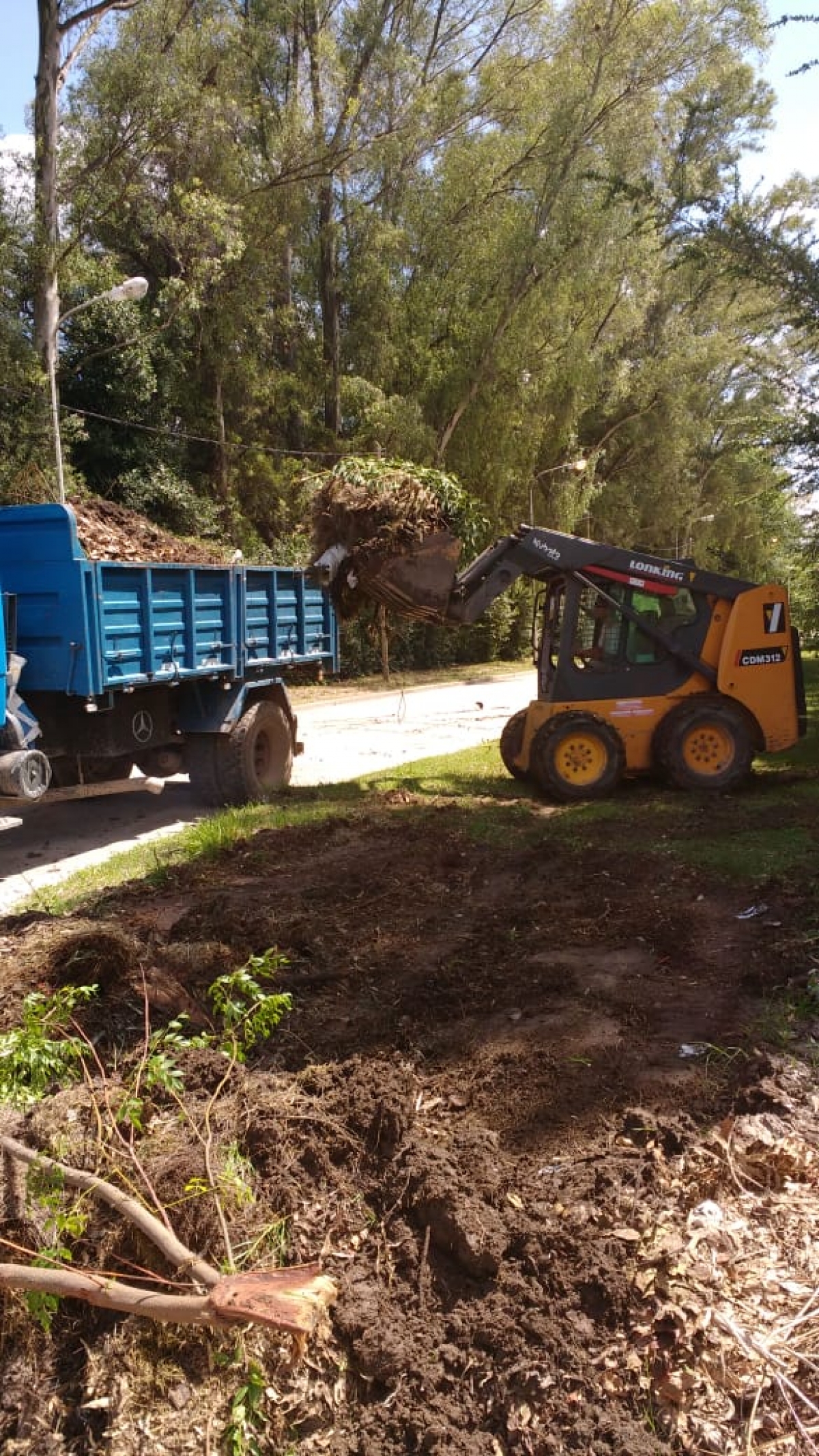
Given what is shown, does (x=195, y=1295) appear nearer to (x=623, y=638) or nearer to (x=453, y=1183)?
(x=453, y=1183)

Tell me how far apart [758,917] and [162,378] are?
65.8 feet

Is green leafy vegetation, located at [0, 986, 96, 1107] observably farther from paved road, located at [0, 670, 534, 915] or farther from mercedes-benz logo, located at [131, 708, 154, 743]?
mercedes-benz logo, located at [131, 708, 154, 743]

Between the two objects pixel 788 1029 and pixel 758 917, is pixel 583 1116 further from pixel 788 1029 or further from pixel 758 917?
pixel 758 917

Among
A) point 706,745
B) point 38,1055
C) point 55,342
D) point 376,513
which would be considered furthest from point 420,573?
point 55,342

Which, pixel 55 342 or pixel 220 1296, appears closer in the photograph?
pixel 220 1296

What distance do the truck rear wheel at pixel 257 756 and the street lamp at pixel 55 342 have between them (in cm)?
445

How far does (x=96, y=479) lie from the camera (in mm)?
21781

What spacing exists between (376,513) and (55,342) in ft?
41.6

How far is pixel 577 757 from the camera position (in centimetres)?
952

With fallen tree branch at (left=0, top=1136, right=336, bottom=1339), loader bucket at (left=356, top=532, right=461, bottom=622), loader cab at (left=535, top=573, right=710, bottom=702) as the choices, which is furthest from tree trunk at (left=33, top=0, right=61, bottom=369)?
fallen tree branch at (left=0, top=1136, right=336, bottom=1339)

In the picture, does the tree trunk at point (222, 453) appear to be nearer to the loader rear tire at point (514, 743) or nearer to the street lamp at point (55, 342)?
the street lamp at point (55, 342)

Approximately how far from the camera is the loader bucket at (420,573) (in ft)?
29.7

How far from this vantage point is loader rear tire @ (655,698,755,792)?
9.56 metres

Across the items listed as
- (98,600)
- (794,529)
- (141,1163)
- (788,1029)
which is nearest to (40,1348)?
(141,1163)
